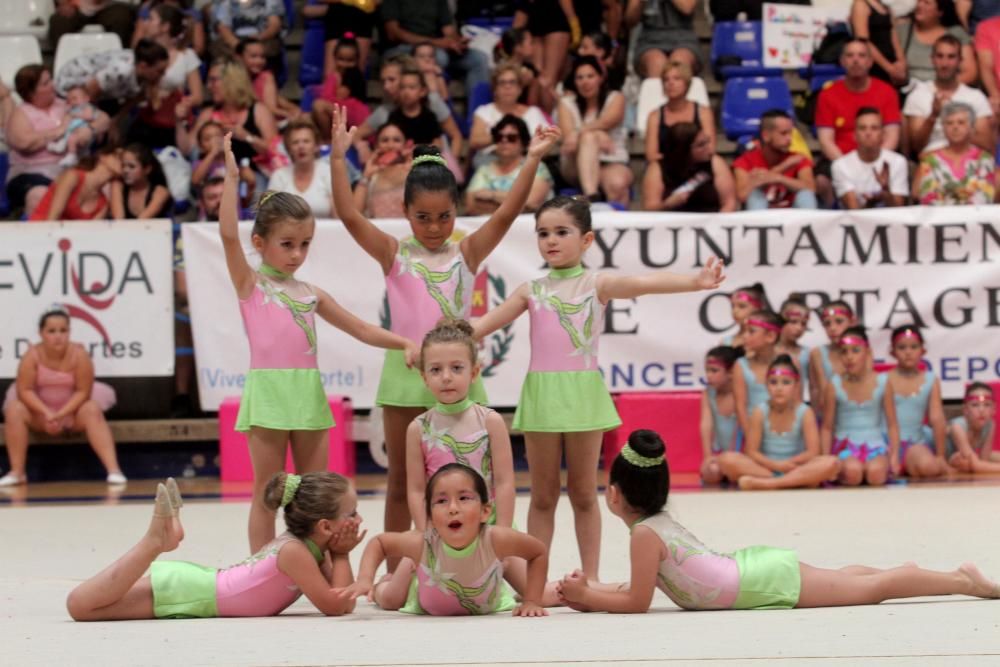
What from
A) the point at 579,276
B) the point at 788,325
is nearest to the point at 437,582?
the point at 579,276

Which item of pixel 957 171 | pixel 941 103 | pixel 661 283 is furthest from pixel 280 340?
pixel 941 103


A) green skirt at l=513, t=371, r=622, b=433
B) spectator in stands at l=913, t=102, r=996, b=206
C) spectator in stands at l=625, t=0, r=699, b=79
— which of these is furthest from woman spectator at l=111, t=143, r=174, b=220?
green skirt at l=513, t=371, r=622, b=433

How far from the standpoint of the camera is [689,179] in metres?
9.08

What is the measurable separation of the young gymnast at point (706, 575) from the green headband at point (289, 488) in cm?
82

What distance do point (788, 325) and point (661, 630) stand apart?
4.64 m

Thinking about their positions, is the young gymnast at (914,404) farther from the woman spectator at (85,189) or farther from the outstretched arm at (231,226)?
the woman spectator at (85,189)

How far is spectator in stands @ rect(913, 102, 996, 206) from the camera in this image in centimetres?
892

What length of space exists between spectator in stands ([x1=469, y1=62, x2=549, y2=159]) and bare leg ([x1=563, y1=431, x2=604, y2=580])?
4.57m

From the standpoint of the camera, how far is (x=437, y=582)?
431cm

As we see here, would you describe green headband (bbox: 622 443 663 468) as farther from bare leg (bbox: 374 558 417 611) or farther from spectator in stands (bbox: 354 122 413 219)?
spectator in stands (bbox: 354 122 413 219)

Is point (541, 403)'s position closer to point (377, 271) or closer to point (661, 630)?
point (661, 630)

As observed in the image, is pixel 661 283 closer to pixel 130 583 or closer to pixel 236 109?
pixel 130 583

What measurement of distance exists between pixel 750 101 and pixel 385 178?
273 centimetres

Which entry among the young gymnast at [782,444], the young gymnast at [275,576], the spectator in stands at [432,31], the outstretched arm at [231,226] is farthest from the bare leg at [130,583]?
the spectator in stands at [432,31]
